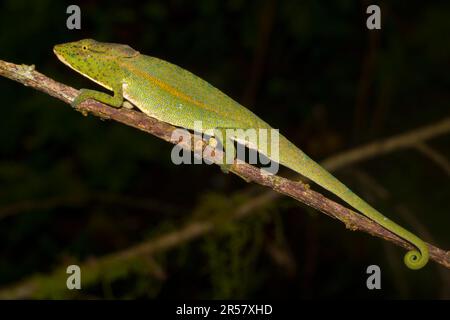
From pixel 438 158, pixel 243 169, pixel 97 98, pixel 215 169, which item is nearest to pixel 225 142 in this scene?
pixel 243 169

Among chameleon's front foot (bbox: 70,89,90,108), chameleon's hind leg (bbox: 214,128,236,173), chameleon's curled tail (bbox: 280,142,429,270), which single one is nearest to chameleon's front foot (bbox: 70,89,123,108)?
chameleon's front foot (bbox: 70,89,90,108)

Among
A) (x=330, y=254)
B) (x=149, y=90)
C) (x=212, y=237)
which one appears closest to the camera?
(x=149, y=90)

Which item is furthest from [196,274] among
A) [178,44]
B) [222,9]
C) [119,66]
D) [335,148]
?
[119,66]

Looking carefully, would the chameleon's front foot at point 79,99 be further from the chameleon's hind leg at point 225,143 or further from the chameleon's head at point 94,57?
the chameleon's hind leg at point 225,143

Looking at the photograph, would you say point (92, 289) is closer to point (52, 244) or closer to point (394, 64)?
point (52, 244)

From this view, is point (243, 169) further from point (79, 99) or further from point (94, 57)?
point (94, 57)

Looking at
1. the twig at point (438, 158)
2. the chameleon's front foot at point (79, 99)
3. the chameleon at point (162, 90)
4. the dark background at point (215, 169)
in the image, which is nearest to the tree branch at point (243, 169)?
the chameleon's front foot at point (79, 99)

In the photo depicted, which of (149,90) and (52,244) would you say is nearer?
(149,90)
